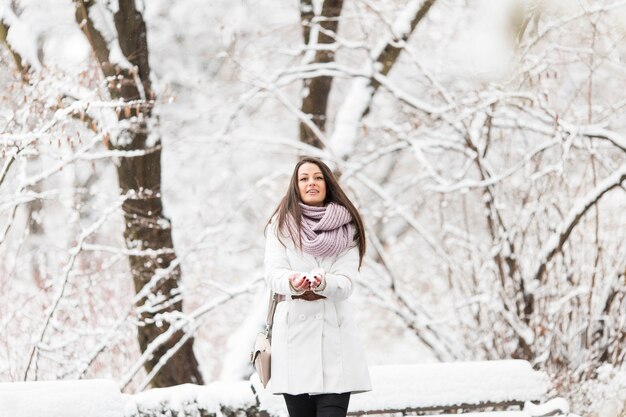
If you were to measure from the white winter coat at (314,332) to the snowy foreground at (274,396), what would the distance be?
1195 mm

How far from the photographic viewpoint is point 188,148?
31.1ft

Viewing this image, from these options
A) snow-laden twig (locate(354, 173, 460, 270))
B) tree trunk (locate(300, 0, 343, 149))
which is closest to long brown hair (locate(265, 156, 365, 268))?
snow-laden twig (locate(354, 173, 460, 270))

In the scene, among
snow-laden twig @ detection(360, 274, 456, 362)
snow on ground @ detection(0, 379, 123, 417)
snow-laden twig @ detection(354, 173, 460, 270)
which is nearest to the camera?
snow on ground @ detection(0, 379, 123, 417)

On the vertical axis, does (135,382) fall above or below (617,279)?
below

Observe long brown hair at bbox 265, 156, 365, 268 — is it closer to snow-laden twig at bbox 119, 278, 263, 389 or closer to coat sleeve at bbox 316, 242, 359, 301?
coat sleeve at bbox 316, 242, 359, 301

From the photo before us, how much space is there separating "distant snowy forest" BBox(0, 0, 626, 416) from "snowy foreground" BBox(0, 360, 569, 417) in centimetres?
121

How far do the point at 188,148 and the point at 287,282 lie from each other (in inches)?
259

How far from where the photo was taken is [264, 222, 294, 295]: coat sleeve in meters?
3.14

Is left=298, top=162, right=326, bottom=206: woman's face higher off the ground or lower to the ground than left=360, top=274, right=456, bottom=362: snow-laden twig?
higher

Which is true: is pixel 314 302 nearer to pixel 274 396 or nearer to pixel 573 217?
pixel 274 396

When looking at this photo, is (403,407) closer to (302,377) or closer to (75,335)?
(302,377)

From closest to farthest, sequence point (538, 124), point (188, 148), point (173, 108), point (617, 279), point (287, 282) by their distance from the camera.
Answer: point (287, 282), point (617, 279), point (538, 124), point (173, 108), point (188, 148)

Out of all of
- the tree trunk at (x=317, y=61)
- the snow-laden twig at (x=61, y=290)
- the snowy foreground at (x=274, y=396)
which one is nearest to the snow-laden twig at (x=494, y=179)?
the tree trunk at (x=317, y=61)

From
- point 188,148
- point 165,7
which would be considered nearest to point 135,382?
point 188,148
